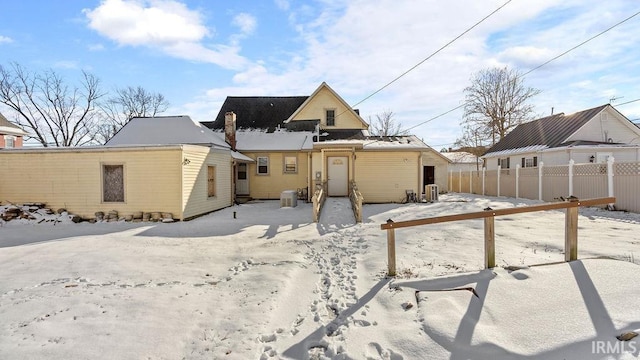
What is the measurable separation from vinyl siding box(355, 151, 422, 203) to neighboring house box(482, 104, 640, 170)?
10.7m

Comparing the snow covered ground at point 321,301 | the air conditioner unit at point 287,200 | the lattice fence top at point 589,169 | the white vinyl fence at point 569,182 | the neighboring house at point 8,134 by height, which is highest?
the neighboring house at point 8,134

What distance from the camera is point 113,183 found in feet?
42.5

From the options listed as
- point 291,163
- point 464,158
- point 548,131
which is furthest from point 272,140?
point 464,158

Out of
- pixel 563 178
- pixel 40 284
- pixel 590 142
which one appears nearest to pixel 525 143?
pixel 590 142

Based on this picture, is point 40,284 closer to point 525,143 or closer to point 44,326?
point 44,326

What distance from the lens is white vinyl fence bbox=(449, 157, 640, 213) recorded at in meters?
12.0

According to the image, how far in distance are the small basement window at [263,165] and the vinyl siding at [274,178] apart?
0.20m

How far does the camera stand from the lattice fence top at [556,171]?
51.3 ft

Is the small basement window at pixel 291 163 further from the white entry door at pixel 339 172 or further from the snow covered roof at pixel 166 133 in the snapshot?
the snow covered roof at pixel 166 133

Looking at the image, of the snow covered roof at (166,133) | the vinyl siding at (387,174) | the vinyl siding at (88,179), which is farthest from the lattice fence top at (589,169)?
the snow covered roof at (166,133)

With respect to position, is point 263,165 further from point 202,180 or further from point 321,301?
point 321,301

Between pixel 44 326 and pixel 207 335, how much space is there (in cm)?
201

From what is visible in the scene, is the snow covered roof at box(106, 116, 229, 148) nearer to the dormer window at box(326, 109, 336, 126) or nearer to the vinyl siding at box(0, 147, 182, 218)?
the vinyl siding at box(0, 147, 182, 218)

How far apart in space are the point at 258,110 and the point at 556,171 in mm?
19141
